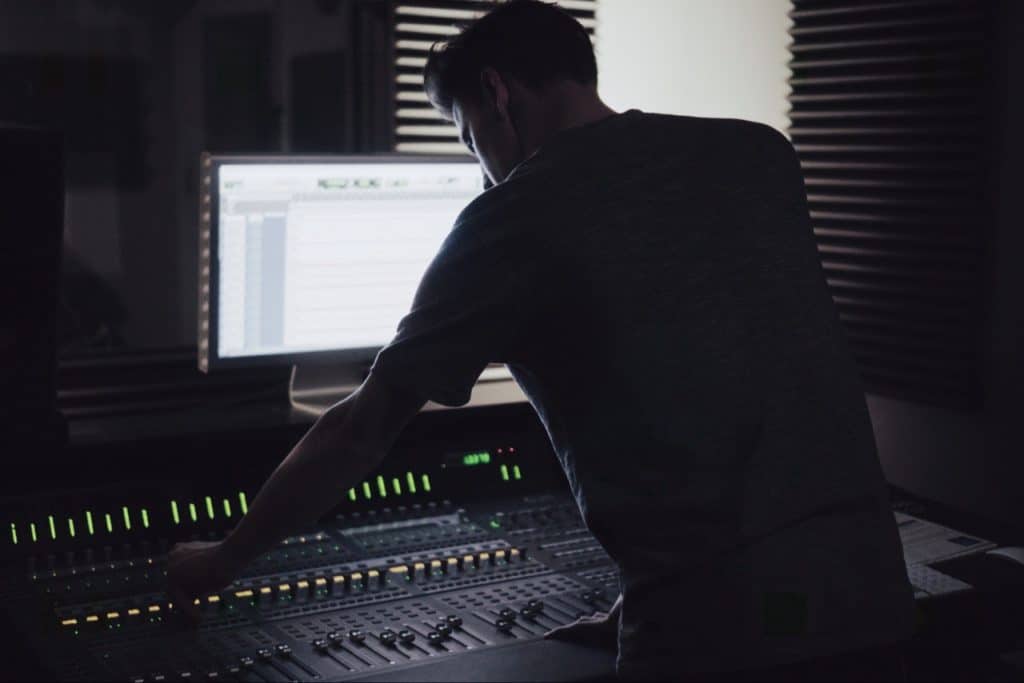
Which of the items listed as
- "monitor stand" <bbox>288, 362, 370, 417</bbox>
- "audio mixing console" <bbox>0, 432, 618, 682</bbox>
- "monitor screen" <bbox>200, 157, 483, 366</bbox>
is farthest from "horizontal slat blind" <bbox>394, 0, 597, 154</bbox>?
"audio mixing console" <bbox>0, 432, 618, 682</bbox>

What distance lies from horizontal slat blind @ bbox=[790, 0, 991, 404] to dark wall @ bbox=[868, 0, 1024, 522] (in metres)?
0.03

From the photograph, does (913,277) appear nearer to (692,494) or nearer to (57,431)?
(692,494)

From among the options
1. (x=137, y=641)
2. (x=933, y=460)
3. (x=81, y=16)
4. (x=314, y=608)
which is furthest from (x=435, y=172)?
(x=933, y=460)

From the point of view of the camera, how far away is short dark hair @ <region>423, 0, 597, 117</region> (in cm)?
155

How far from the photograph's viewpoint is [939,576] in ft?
5.99

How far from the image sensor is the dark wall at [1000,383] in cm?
254

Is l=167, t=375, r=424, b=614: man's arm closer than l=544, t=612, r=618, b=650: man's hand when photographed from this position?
Yes

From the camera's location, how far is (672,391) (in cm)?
134

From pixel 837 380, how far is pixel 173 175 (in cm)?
153

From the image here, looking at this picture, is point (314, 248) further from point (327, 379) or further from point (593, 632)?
point (593, 632)

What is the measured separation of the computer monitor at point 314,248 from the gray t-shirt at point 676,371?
30.9 inches

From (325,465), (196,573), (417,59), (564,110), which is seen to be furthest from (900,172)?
(196,573)

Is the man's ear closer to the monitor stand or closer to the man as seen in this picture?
the man

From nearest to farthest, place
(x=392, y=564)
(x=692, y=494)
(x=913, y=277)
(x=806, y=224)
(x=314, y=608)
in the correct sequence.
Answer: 1. (x=692, y=494)
2. (x=806, y=224)
3. (x=314, y=608)
4. (x=392, y=564)
5. (x=913, y=277)
